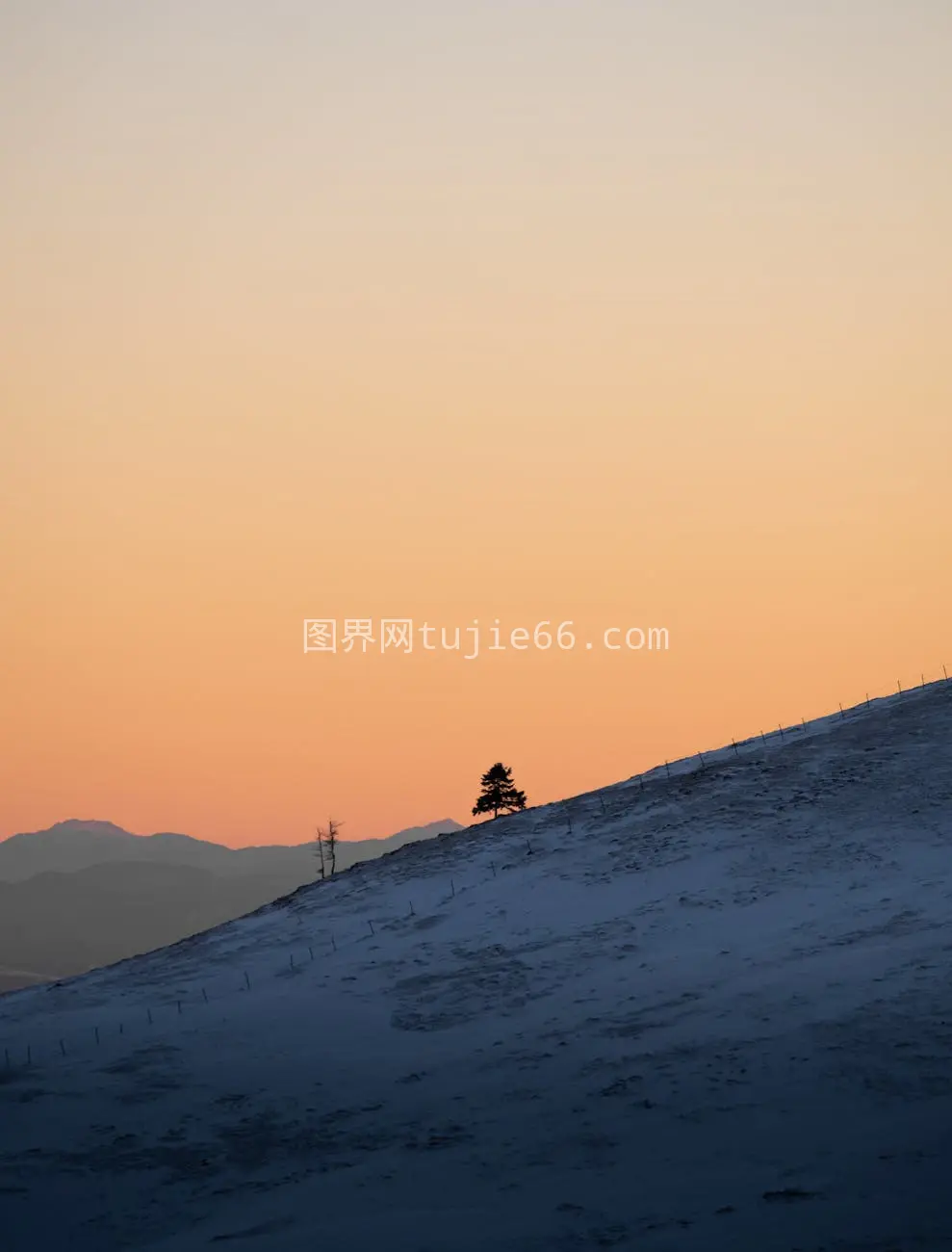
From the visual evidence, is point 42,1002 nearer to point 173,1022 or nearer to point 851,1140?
point 173,1022

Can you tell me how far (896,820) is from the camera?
3694cm

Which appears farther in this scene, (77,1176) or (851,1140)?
(77,1176)

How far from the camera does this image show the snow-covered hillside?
16.3 m

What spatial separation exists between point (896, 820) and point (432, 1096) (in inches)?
819

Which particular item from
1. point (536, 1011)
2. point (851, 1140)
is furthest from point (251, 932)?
point (851, 1140)

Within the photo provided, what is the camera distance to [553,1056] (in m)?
23.7

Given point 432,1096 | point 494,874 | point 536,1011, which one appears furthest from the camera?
point 494,874

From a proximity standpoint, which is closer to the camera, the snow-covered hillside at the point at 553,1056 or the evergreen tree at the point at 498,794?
the snow-covered hillside at the point at 553,1056

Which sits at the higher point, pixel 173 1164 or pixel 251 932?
pixel 251 932

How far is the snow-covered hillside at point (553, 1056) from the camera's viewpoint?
16.3 m

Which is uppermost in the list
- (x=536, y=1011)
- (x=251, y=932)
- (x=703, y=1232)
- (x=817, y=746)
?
(x=817, y=746)

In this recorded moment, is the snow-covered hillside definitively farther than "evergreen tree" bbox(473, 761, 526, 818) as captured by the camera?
No

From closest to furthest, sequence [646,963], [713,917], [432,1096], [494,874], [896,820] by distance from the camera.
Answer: [432,1096] → [646,963] → [713,917] → [896,820] → [494,874]

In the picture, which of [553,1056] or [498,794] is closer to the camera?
[553,1056]
